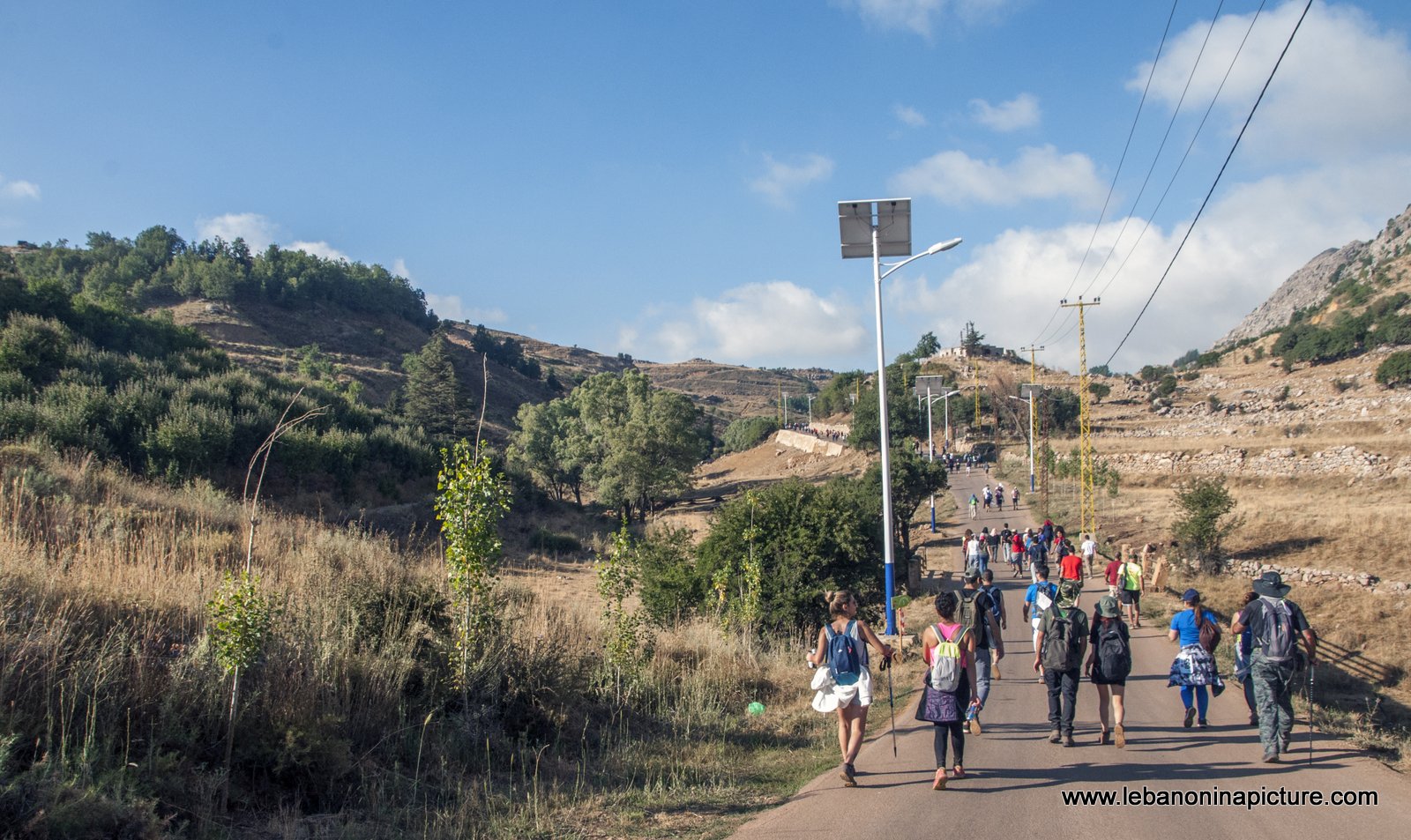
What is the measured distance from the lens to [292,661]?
282 inches

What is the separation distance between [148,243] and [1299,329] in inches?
5736

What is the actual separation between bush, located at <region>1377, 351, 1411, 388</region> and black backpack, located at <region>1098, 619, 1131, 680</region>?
258ft

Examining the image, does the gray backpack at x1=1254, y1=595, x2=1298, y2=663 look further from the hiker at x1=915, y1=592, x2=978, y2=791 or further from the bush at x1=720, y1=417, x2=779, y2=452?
the bush at x1=720, y1=417, x2=779, y2=452

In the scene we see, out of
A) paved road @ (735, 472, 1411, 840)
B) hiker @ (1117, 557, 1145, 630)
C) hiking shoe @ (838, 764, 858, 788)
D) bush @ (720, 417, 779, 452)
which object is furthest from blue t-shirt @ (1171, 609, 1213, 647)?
bush @ (720, 417, 779, 452)

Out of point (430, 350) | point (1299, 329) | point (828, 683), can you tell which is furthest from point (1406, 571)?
point (1299, 329)

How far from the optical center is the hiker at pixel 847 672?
687 cm

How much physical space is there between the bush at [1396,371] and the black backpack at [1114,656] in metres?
78.7

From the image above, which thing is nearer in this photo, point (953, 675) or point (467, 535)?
point (953, 675)

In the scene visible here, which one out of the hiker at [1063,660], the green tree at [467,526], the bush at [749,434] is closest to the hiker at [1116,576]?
the hiker at [1063,660]

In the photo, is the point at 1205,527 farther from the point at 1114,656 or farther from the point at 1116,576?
the point at 1114,656

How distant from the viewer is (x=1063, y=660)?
8.29 metres

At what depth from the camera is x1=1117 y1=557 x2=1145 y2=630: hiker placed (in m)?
16.6

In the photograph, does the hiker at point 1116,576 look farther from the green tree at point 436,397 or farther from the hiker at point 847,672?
the green tree at point 436,397

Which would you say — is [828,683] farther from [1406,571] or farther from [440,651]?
[1406,571]
